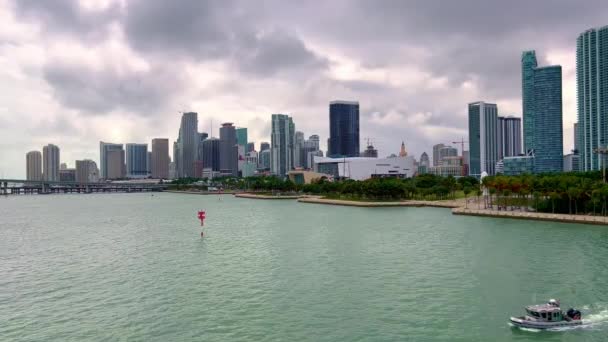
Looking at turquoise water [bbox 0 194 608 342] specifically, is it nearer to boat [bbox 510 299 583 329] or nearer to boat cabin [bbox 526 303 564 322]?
boat [bbox 510 299 583 329]

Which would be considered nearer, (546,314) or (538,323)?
(538,323)

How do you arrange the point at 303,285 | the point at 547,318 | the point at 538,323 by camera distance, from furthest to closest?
the point at 303,285 → the point at 547,318 → the point at 538,323

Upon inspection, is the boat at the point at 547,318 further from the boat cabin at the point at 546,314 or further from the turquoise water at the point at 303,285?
the turquoise water at the point at 303,285

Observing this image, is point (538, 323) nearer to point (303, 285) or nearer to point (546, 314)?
point (546, 314)

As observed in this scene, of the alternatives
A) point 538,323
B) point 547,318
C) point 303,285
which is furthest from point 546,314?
point 303,285

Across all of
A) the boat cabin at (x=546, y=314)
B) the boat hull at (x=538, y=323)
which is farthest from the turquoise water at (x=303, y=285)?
the boat cabin at (x=546, y=314)

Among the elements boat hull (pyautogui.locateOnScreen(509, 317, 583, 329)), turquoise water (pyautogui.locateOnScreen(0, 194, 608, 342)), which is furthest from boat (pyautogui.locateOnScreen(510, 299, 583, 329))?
turquoise water (pyautogui.locateOnScreen(0, 194, 608, 342))

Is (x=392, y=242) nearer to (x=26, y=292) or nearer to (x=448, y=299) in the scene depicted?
(x=448, y=299)

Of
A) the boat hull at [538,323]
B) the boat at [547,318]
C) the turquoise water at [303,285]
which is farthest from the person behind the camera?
the turquoise water at [303,285]
